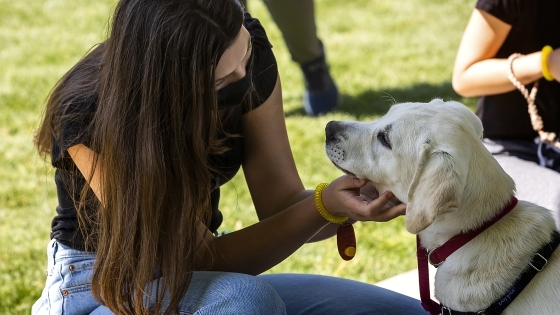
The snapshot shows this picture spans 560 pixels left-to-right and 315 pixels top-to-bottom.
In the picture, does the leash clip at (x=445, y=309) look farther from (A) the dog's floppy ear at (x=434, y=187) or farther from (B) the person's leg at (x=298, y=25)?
(B) the person's leg at (x=298, y=25)

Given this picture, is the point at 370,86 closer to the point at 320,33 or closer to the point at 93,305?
the point at 320,33

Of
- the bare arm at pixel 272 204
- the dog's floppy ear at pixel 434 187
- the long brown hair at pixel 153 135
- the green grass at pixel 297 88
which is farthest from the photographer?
the green grass at pixel 297 88

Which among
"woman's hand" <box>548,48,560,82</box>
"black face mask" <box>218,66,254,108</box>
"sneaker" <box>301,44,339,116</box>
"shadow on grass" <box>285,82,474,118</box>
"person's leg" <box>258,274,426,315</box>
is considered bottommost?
"shadow on grass" <box>285,82,474,118</box>

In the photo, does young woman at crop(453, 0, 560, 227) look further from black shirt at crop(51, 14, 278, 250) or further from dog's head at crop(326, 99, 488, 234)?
black shirt at crop(51, 14, 278, 250)

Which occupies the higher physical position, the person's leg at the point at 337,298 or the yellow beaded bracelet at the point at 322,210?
the yellow beaded bracelet at the point at 322,210

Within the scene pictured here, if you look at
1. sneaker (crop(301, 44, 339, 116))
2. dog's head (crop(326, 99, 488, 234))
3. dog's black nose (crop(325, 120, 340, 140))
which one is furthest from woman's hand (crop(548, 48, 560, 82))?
sneaker (crop(301, 44, 339, 116))

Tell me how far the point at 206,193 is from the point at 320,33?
5.64m

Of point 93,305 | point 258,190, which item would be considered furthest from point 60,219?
point 258,190

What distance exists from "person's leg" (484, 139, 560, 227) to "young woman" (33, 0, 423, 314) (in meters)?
0.99

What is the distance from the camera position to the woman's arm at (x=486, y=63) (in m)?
2.99

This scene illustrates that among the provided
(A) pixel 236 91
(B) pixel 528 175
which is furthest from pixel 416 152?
(B) pixel 528 175

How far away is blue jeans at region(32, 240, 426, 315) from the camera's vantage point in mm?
2164

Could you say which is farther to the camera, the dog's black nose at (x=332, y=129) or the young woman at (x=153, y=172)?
the dog's black nose at (x=332, y=129)

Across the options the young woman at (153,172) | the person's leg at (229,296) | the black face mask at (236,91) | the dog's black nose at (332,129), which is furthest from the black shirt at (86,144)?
the person's leg at (229,296)
